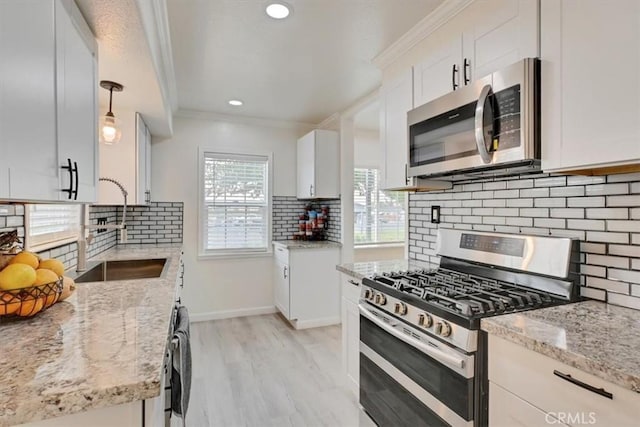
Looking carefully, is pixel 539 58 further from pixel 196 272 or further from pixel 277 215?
pixel 196 272

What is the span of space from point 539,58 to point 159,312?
5.99 feet

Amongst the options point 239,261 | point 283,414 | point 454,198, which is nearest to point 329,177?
point 239,261

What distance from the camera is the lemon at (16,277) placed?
107 centimetres

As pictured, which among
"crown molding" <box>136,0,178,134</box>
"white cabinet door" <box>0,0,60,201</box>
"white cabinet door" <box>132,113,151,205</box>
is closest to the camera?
"white cabinet door" <box>0,0,60,201</box>

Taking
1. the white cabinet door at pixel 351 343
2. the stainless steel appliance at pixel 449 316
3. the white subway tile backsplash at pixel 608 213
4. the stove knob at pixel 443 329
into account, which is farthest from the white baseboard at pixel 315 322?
the white subway tile backsplash at pixel 608 213

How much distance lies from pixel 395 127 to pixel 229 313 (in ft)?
9.69

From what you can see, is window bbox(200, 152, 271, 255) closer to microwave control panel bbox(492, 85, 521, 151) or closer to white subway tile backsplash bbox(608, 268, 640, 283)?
microwave control panel bbox(492, 85, 521, 151)

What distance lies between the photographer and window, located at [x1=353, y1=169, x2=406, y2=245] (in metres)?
4.90

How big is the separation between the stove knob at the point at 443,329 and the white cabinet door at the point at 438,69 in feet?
4.06

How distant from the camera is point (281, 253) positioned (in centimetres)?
390

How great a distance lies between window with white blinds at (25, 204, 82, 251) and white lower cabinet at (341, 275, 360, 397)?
5.73ft

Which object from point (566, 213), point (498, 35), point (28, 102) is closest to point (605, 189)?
point (566, 213)

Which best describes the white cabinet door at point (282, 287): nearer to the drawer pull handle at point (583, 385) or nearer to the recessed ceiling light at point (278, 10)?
the recessed ceiling light at point (278, 10)

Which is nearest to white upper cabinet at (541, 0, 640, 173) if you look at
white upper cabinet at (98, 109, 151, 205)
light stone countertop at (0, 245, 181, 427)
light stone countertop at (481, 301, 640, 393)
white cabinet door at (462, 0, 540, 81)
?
white cabinet door at (462, 0, 540, 81)
